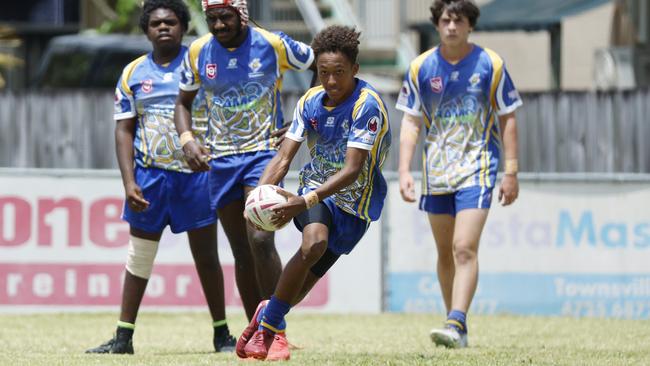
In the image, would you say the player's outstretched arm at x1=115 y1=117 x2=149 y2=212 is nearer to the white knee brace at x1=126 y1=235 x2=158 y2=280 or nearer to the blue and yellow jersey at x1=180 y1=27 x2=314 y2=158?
the white knee brace at x1=126 y1=235 x2=158 y2=280

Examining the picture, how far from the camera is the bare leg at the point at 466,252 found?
8703 mm

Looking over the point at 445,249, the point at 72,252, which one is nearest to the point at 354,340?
the point at 445,249

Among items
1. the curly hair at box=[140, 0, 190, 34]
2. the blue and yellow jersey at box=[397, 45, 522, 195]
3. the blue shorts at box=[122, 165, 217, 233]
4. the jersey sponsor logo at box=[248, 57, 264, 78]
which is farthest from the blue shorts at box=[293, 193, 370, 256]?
the curly hair at box=[140, 0, 190, 34]

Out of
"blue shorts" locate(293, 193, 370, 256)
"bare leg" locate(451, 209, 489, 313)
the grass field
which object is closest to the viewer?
"blue shorts" locate(293, 193, 370, 256)

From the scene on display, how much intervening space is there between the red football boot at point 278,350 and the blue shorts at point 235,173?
1.11 metres

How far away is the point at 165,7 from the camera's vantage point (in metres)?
8.55

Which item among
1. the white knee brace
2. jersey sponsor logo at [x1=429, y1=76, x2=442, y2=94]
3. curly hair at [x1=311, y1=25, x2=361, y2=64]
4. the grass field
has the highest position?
curly hair at [x1=311, y1=25, x2=361, y2=64]

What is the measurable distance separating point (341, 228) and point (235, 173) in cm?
97

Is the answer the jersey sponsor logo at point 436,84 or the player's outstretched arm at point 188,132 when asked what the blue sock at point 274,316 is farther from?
the jersey sponsor logo at point 436,84

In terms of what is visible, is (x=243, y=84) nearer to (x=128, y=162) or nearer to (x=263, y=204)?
(x=128, y=162)

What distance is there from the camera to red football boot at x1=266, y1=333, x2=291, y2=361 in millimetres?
7203

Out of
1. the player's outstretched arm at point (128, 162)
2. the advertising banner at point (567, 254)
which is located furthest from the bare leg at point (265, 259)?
the advertising banner at point (567, 254)

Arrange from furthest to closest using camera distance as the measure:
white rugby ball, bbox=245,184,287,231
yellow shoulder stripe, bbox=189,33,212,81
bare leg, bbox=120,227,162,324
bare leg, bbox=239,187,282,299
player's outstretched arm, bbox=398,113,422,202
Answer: player's outstretched arm, bbox=398,113,422,202 < bare leg, bbox=120,227,162,324 < yellow shoulder stripe, bbox=189,33,212,81 < bare leg, bbox=239,187,282,299 < white rugby ball, bbox=245,184,287,231

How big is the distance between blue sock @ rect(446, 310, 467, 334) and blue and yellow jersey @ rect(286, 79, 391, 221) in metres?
1.32
